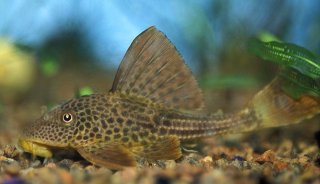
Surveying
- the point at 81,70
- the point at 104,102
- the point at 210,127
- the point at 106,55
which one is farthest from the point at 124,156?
the point at 81,70

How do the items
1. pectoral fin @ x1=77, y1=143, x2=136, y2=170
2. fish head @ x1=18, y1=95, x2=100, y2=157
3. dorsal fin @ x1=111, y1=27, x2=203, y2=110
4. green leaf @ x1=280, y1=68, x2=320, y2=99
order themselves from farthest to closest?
green leaf @ x1=280, y1=68, x2=320, y2=99 < dorsal fin @ x1=111, y1=27, x2=203, y2=110 < fish head @ x1=18, y1=95, x2=100, y2=157 < pectoral fin @ x1=77, y1=143, x2=136, y2=170

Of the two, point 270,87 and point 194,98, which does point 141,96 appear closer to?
point 194,98

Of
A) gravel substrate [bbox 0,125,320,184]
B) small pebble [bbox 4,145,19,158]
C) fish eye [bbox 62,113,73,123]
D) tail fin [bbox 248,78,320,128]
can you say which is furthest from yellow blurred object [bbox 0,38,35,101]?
tail fin [bbox 248,78,320,128]

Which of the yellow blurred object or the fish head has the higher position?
the yellow blurred object

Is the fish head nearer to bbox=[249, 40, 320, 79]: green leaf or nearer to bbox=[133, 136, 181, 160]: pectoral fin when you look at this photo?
bbox=[133, 136, 181, 160]: pectoral fin

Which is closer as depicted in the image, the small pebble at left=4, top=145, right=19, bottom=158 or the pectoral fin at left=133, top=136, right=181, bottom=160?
the pectoral fin at left=133, top=136, right=181, bottom=160

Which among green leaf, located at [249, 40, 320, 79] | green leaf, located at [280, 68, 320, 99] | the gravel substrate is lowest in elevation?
the gravel substrate

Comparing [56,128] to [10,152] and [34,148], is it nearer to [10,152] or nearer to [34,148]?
[34,148]
